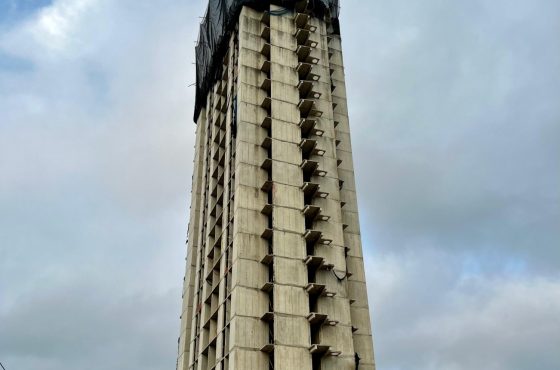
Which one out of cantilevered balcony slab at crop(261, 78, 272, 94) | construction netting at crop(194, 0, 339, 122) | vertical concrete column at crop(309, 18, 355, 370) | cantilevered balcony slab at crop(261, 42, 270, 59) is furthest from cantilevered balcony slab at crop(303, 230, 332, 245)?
construction netting at crop(194, 0, 339, 122)

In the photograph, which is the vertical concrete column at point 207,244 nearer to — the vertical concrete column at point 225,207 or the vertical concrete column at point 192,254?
the vertical concrete column at point 192,254

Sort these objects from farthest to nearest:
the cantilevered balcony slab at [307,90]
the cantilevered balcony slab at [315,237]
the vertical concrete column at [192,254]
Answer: the vertical concrete column at [192,254]
the cantilevered balcony slab at [307,90]
the cantilevered balcony slab at [315,237]

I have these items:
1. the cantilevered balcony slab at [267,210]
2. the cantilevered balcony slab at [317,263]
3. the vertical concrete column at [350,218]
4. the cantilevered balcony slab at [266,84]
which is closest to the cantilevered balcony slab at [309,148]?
the vertical concrete column at [350,218]

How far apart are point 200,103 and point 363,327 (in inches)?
1548

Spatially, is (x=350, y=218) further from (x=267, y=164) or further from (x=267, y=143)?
(x=267, y=143)

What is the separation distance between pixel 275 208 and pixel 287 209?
108cm

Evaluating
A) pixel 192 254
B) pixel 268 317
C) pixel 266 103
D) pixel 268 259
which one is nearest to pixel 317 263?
pixel 268 259

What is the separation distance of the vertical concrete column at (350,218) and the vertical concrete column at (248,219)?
8.54 m

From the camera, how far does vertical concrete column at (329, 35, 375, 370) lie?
4994 centimetres

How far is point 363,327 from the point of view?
50688 millimetres

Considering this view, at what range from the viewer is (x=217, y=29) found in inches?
2726

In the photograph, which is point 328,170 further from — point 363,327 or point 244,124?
point 363,327

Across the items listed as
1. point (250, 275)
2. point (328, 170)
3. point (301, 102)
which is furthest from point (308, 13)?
point (250, 275)

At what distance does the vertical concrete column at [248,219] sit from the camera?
4509cm
